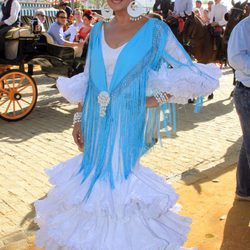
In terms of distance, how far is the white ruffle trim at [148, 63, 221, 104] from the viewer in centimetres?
236

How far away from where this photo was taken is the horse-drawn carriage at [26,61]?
7.05 meters

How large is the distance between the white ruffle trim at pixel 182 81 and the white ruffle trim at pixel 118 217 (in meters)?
0.51

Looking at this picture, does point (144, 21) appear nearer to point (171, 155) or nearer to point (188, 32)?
point (171, 155)

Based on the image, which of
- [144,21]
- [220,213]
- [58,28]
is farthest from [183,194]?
[58,28]

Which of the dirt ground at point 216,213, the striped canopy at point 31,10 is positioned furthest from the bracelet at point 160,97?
the striped canopy at point 31,10

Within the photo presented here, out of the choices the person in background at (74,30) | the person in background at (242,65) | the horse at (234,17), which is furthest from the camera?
the person in background at (74,30)

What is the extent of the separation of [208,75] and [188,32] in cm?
785

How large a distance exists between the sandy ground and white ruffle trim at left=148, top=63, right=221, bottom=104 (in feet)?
4.99

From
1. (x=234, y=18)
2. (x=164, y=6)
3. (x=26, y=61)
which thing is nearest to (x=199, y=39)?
(x=234, y=18)

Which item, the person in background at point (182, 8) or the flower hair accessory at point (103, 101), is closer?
the flower hair accessory at point (103, 101)

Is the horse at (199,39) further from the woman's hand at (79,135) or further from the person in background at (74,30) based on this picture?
the woman's hand at (79,135)

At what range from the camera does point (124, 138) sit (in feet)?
7.96

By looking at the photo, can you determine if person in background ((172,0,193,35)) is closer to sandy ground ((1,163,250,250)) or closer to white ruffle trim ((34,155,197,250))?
sandy ground ((1,163,250,250))

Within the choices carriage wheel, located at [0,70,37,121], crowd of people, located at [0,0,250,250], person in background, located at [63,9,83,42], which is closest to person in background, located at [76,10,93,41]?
person in background, located at [63,9,83,42]
